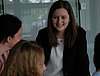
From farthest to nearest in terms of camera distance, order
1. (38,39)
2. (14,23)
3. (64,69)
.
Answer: (38,39) → (64,69) → (14,23)

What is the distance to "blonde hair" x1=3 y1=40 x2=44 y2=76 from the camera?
1.15 m

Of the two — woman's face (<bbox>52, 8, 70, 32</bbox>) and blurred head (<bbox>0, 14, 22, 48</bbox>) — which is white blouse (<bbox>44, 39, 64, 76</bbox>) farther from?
blurred head (<bbox>0, 14, 22, 48</bbox>)

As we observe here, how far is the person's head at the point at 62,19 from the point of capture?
183 cm

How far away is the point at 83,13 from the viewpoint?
12.5ft

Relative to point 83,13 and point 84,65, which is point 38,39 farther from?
point 83,13

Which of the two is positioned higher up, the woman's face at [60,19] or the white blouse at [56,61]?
the woman's face at [60,19]

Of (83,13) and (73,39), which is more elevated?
(83,13)

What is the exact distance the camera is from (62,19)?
1841mm

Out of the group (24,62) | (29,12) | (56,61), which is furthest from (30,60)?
(29,12)

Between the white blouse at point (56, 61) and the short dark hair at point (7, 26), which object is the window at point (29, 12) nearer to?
the white blouse at point (56, 61)

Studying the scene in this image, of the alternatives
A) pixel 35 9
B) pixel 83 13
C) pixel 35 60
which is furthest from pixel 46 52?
pixel 83 13

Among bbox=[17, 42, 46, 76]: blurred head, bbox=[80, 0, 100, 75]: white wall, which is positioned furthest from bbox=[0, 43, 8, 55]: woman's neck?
bbox=[80, 0, 100, 75]: white wall

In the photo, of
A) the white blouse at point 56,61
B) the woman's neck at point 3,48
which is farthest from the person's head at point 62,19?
the woman's neck at point 3,48

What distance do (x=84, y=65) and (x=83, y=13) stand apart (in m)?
2.10
